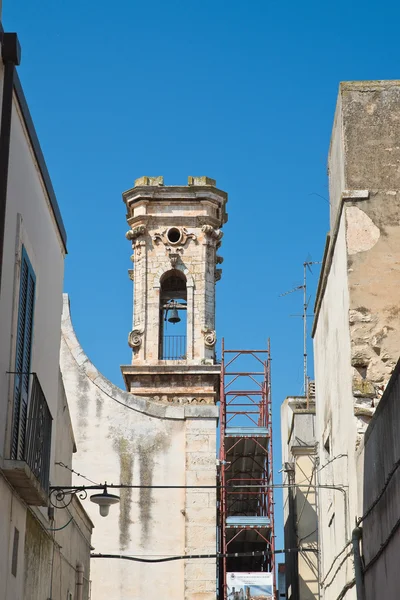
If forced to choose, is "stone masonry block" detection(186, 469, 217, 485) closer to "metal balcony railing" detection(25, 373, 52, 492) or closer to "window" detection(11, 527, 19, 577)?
"metal balcony railing" detection(25, 373, 52, 492)

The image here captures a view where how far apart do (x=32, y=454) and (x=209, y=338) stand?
1789 centimetres

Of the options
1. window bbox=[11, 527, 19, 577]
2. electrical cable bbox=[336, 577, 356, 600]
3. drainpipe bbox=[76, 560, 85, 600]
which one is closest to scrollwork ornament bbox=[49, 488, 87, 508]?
window bbox=[11, 527, 19, 577]

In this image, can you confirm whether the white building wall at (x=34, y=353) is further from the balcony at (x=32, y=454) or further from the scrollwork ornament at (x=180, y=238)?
the scrollwork ornament at (x=180, y=238)

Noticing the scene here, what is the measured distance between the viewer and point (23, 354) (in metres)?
10.9

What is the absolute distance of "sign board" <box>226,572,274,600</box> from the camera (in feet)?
82.6

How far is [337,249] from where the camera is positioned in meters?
12.8

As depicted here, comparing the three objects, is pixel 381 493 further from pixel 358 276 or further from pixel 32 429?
pixel 32 429

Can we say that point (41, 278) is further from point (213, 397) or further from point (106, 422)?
point (213, 397)

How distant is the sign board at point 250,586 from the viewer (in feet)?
82.6

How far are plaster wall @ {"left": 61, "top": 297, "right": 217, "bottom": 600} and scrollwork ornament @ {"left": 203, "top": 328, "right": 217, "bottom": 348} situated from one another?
685 cm

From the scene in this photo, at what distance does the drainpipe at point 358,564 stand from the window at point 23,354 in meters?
3.41

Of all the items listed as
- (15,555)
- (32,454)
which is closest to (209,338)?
(32,454)

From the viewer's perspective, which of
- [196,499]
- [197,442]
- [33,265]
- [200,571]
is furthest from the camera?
[197,442]

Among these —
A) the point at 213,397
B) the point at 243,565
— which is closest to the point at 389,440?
the point at 213,397
